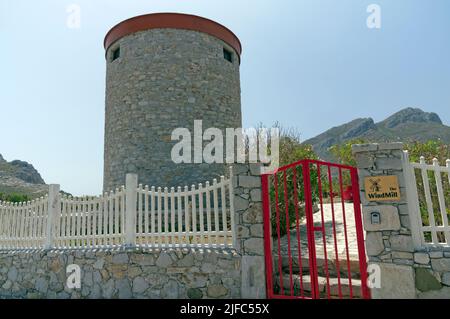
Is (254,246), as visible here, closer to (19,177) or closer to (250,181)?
(250,181)

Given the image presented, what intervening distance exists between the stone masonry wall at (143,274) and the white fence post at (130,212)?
0.75ft

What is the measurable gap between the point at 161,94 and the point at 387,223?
996 centimetres

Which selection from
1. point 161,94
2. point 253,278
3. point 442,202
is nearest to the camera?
point 442,202

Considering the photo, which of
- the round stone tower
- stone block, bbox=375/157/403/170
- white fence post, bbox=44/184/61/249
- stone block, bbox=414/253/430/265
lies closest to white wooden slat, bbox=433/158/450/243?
stone block, bbox=414/253/430/265

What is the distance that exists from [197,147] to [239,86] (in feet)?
13.7

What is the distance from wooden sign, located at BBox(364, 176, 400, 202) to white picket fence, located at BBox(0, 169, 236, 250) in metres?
2.04

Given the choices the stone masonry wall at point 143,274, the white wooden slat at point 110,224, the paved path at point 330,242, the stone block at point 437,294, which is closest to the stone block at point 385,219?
the paved path at point 330,242

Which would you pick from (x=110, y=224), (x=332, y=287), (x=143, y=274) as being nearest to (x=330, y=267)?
(x=332, y=287)

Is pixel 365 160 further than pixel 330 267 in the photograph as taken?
No

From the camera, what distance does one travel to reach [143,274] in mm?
5082

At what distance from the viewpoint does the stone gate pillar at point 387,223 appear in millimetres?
4059

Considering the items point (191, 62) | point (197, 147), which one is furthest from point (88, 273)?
point (191, 62)

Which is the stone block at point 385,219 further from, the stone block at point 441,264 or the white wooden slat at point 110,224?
the white wooden slat at point 110,224
